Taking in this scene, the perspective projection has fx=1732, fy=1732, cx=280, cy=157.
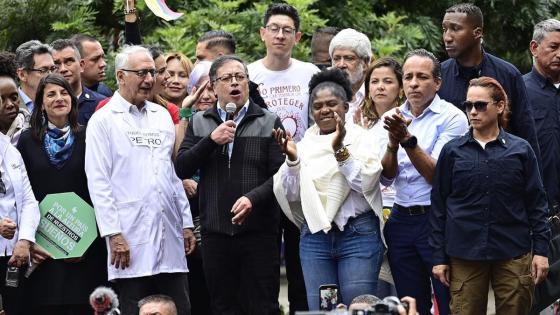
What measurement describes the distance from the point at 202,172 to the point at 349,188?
1165 millimetres

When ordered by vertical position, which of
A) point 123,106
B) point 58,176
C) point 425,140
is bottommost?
point 58,176

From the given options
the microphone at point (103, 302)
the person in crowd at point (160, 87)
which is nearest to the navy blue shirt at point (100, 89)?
the person in crowd at point (160, 87)

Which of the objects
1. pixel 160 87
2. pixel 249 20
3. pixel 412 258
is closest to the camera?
pixel 412 258

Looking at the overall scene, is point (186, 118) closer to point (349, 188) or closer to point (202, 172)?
point (202, 172)

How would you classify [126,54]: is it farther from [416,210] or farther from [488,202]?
[488,202]

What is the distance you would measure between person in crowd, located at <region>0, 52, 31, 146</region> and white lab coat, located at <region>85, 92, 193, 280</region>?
73 centimetres

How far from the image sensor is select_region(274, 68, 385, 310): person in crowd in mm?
12555

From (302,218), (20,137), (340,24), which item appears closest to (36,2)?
(340,24)

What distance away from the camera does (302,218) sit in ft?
42.4

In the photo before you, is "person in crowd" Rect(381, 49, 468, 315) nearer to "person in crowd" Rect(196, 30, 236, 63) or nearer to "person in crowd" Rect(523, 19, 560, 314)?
"person in crowd" Rect(523, 19, 560, 314)

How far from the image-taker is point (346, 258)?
1259cm

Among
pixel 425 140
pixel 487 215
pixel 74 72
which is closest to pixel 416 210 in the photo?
pixel 425 140

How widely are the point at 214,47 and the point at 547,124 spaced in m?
2.84

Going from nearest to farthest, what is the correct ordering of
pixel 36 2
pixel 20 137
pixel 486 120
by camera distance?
pixel 486 120 < pixel 20 137 < pixel 36 2
